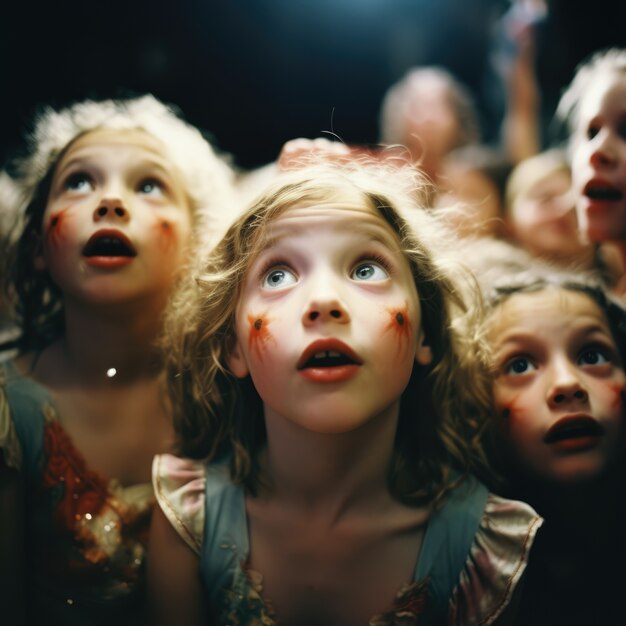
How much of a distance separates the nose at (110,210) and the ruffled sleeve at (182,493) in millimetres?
345

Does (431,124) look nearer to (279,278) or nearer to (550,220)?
(550,220)

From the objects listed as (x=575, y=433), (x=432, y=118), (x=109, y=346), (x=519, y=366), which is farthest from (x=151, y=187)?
(x=432, y=118)

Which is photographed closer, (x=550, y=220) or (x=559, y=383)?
(x=559, y=383)

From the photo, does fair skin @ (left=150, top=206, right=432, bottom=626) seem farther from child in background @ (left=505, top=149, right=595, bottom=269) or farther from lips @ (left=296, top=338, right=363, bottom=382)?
child in background @ (left=505, top=149, right=595, bottom=269)

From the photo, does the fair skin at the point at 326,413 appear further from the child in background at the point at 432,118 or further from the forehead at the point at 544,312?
the child in background at the point at 432,118

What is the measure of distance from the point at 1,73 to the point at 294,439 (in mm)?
766

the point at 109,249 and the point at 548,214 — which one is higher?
the point at 548,214

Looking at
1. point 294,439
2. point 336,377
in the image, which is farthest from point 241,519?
Result: point 336,377

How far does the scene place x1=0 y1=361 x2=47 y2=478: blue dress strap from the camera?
978 millimetres

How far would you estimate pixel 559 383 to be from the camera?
89cm

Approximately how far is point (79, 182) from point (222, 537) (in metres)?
0.55

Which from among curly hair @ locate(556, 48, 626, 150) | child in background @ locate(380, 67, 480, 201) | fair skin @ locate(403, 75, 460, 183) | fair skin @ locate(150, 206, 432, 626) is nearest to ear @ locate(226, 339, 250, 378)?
fair skin @ locate(150, 206, 432, 626)

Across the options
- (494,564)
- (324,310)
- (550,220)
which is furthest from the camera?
(550,220)

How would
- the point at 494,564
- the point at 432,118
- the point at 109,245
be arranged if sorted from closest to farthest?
1. the point at 494,564
2. the point at 109,245
3. the point at 432,118
